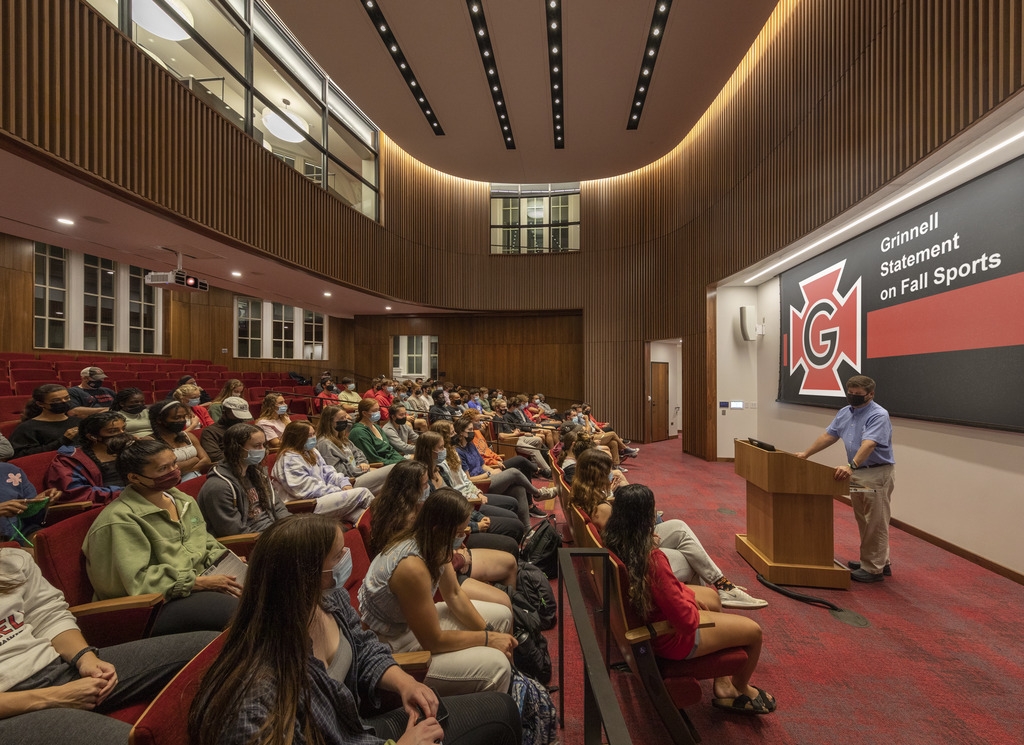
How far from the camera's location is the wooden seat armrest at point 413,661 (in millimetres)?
1444

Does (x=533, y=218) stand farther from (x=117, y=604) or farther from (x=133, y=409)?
(x=117, y=604)

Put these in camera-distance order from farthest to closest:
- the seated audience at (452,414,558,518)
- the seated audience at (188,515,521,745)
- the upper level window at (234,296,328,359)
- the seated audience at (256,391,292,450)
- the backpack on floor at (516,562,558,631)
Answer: the upper level window at (234,296,328,359)
the seated audience at (256,391,292,450)
the seated audience at (452,414,558,518)
the backpack on floor at (516,562,558,631)
the seated audience at (188,515,521,745)

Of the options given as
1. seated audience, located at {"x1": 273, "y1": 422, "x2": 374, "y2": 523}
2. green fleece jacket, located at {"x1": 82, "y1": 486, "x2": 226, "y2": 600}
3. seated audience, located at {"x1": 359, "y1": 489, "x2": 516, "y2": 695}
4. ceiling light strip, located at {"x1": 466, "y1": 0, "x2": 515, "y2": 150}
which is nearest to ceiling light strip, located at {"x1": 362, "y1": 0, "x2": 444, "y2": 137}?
ceiling light strip, located at {"x1": 466, "y1": 0, "x2": 515, "y2": 150}

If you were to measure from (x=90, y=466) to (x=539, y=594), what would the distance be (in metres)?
2.59

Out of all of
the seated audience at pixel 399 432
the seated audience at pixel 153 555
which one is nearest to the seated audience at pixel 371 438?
the seated audience at pixel 399 432

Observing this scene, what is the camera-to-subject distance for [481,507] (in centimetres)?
353

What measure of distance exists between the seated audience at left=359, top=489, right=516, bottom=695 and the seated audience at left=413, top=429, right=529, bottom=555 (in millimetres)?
877

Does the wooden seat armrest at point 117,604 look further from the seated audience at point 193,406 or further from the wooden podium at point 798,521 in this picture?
the wooden podium at point 798,521

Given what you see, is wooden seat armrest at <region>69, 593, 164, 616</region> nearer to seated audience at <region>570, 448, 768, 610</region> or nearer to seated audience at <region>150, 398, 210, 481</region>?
seated audience at <region>150, 398, 210, 481</region>

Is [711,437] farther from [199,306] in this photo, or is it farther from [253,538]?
[199,306]

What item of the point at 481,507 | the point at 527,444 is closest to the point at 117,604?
the point at 481,507

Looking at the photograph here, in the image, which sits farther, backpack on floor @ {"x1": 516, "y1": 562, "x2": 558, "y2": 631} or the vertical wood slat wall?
the vertical wood slat wall

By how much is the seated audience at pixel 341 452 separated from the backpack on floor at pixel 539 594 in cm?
139

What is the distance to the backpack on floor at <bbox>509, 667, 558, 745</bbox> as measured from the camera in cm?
158
